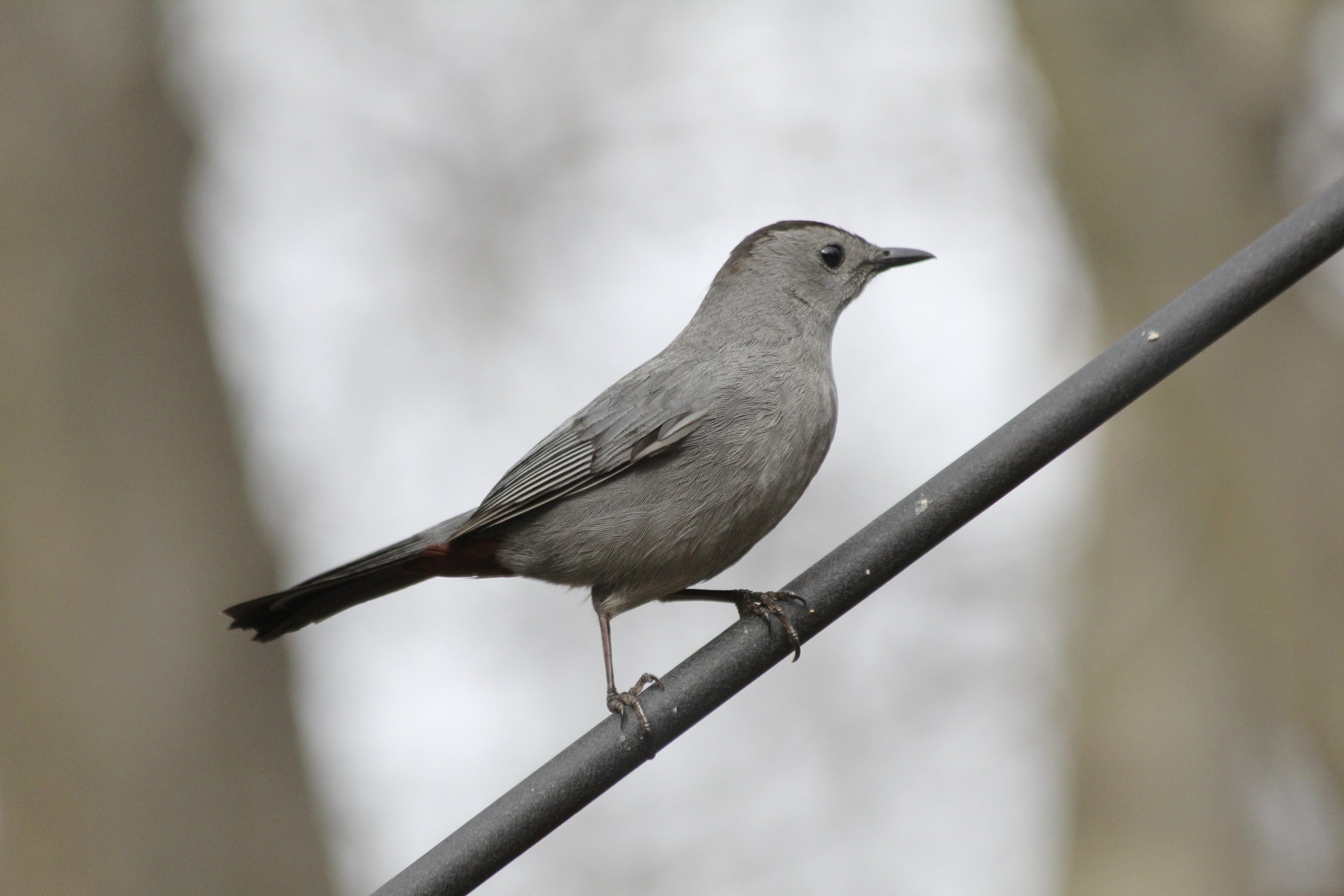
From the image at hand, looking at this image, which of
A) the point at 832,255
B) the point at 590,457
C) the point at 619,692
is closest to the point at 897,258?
the point at 832,255

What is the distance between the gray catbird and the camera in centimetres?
364

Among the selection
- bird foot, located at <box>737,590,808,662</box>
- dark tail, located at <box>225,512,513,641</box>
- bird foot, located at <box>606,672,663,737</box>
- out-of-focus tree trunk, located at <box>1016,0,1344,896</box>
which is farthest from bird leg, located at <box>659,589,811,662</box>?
out-of-focus tree trunk, located at <box>1016,0,1344,896</box>

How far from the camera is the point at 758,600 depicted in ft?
11.1

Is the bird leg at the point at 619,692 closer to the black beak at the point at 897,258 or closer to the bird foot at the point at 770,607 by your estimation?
the bird foot at the point at 770,607

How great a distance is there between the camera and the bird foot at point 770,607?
2.75 metres

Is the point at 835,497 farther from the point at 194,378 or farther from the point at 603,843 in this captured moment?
the point at 194,378

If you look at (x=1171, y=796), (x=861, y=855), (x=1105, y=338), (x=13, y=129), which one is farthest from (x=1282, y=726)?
(x=13, y=129)

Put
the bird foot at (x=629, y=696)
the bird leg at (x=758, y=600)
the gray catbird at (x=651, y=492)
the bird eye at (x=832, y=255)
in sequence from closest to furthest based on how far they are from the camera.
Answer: the bird leg at (x=758, y=600), the bird foot at (x=629, y=696), the gray catbird at (x=651, y=492), the bird eye at (x=832, y=255)

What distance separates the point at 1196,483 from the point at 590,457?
4420mm

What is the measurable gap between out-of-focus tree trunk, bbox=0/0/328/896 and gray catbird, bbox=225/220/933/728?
3.31 meters

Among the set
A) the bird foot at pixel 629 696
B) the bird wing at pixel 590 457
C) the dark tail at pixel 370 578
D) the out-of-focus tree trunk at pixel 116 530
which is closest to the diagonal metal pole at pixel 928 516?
the bird foot at pixel 629 696

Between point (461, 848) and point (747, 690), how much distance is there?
8.87 meters

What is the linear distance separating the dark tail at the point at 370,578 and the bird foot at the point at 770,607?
94cm

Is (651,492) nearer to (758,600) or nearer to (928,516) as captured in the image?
(758,600)
